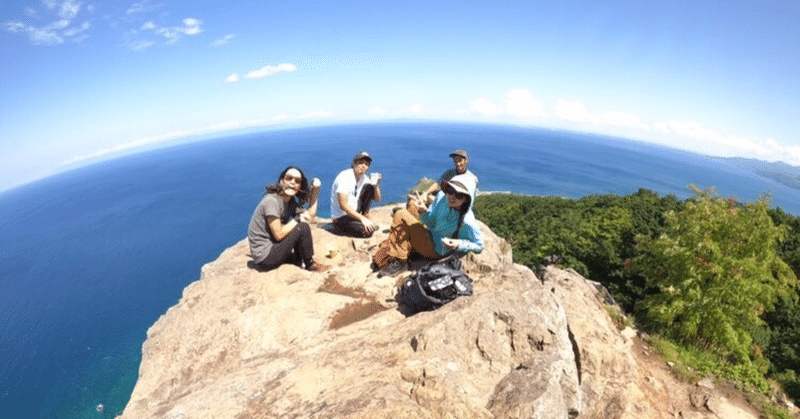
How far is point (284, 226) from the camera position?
695 centimetres

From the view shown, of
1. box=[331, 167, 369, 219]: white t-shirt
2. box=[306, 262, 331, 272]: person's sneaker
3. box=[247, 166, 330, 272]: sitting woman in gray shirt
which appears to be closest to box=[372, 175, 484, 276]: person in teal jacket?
box=[306, 262, 331, 272]: person's sneaker

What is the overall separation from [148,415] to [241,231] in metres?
79.8

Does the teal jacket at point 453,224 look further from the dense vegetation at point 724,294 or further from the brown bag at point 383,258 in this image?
the dense vegetation at point 724,294

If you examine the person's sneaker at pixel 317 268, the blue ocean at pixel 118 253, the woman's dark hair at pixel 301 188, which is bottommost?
the blue ocean at pixel 118 253

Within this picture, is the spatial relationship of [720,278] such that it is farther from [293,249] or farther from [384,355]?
[293,249]

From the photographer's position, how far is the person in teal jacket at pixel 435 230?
19.5 feet

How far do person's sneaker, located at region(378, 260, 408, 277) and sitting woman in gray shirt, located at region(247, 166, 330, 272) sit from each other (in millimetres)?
1466

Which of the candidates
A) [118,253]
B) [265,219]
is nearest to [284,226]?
[265,219]

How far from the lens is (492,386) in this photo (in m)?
4.09

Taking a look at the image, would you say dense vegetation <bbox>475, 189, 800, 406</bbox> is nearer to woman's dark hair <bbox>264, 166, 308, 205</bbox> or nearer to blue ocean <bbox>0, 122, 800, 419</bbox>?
blue ocean <bbox>0, 122, 800, 419</bbox>

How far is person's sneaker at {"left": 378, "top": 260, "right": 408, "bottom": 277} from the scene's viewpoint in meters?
7.38

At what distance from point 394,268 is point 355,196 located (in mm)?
2800

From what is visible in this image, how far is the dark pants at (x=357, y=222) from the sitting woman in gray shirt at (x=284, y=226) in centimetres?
179

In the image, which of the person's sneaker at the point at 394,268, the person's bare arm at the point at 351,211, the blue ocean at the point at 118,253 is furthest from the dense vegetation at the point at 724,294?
the person's bare arm at the point at 351,211
